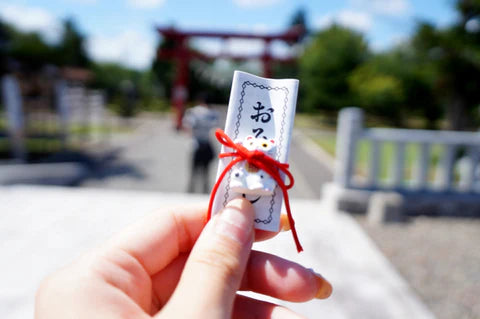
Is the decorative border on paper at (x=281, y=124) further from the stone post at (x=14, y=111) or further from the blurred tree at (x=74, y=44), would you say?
the blurred tree at (x=74, y=44)

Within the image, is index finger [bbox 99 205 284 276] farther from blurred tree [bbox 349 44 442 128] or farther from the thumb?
blurred tree [bbox 349 44 442 128]

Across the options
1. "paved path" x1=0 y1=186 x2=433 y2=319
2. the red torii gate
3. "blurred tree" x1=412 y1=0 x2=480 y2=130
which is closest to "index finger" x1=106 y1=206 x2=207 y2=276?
"paved path" x1=0 y1=186 x2=433 y2=319

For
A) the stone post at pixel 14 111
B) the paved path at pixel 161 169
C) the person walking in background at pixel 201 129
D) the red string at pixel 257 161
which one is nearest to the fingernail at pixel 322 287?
the red string at pixel 257 161

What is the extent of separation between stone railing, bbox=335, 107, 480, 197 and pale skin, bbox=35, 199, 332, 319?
11.1 ft

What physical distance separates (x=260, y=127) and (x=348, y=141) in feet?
11.1

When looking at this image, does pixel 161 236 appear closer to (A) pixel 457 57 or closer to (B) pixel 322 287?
(B) pixel 322 287

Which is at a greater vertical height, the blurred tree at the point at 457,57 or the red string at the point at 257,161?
the blurred tree at the point at 457,57

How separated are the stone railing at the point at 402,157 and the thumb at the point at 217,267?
3502 millimetres

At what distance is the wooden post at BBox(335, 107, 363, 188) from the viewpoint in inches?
160

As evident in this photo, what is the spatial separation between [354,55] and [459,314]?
18.2m

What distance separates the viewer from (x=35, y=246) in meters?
3.03

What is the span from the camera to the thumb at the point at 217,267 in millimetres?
714

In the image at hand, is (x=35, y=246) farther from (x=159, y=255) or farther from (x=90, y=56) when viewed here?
(x=90, y=56)

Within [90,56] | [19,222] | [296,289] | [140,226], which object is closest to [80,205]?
[19,222]
